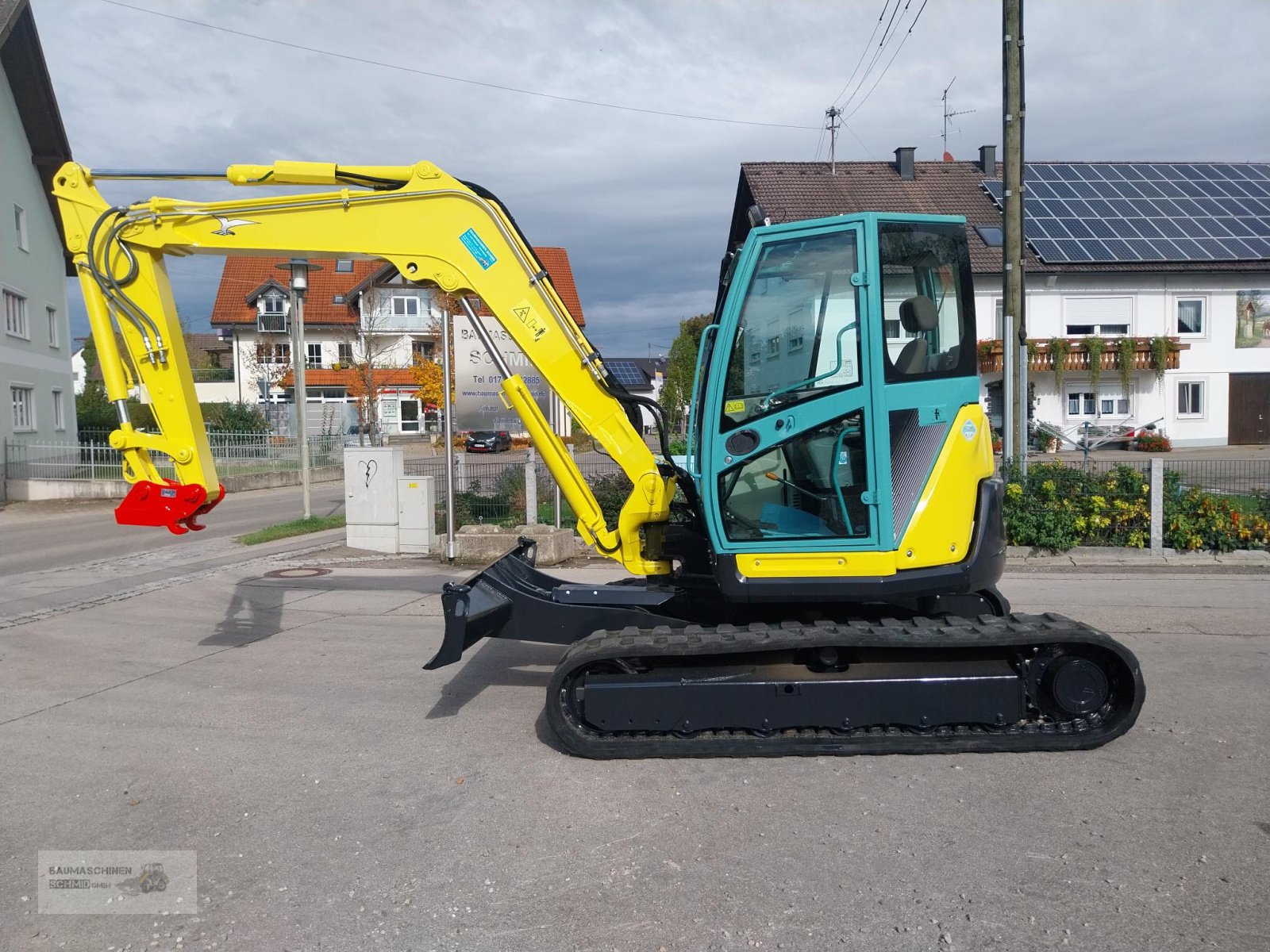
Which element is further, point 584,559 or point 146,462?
point 584,559

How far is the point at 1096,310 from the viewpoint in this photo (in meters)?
31.7

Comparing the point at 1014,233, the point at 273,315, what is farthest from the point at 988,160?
the point at 273,315

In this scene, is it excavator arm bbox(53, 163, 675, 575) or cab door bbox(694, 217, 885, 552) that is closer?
cab door bbox(694, 217, 885, 552)

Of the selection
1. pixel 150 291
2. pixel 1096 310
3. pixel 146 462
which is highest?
pixel 1096 310

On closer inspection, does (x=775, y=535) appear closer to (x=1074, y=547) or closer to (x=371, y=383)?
(x=1074, y=547)

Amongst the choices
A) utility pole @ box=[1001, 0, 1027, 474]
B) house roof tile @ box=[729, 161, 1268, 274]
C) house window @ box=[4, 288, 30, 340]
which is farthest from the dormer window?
utility pole @ box=[1001, 0, 1027, 474]

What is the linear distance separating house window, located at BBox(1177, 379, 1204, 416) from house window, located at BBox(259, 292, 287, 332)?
36.5 metres

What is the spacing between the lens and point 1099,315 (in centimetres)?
3173

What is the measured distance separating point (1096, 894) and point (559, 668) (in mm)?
2602

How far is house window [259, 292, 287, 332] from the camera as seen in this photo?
4572 cm

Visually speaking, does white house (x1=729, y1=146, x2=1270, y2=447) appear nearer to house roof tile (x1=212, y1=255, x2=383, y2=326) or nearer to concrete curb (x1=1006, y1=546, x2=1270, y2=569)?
concrete curb (x1=1006, y1=546, x2=1270, y2=569)

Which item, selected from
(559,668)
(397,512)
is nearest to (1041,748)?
(559,668)

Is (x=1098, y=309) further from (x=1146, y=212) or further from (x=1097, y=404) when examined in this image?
(x=1146, y=212)

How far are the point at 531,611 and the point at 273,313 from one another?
4537 centimetres
